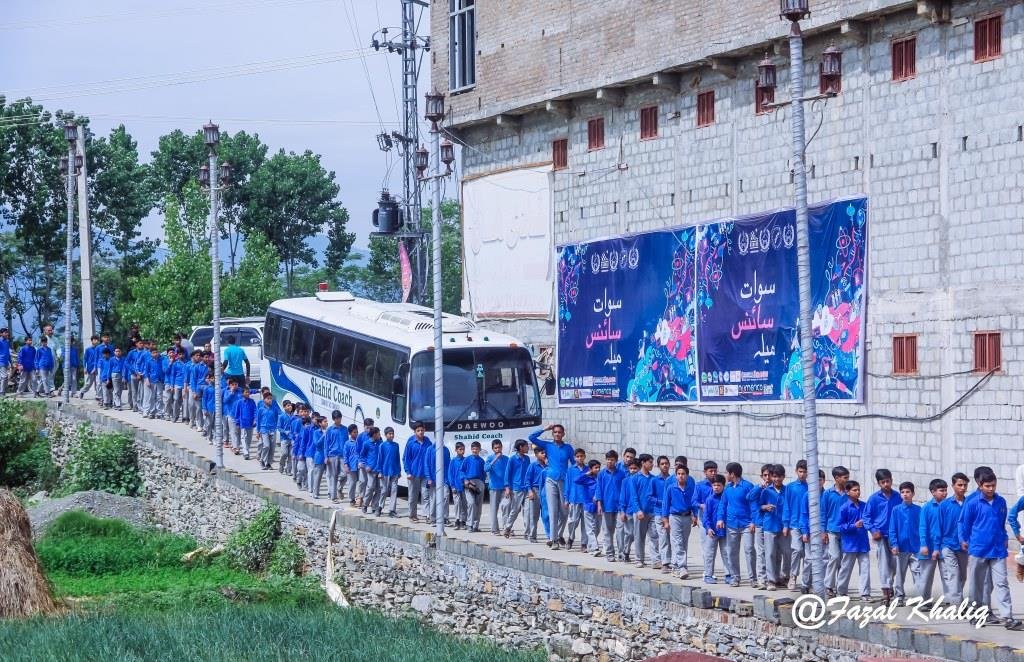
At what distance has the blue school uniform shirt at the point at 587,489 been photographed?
20516 mm

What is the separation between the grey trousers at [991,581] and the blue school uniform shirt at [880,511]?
3.68 feet

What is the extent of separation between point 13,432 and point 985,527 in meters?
28.5

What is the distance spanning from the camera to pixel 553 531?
21453 millimetres

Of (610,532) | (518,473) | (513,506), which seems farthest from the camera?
(513,506)

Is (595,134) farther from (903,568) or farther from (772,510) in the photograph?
(903,568)

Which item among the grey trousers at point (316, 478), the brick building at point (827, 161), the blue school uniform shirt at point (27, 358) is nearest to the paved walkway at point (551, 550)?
the grey trousers at point (316, 478)

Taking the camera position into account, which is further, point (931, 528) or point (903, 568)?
point (903, 568)

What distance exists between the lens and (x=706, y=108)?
85.6ft

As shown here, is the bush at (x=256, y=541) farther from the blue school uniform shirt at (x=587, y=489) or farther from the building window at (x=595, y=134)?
the building window at (x=595, y=134)

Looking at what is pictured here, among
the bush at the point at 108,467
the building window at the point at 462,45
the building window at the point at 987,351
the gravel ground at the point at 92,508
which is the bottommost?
the gravel ground at the point at 92,508

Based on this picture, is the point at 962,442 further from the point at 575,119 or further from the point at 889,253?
the point at 575,119

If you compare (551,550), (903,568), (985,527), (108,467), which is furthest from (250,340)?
(985,527)

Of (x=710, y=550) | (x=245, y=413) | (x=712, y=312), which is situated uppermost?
(x=712, y=312)

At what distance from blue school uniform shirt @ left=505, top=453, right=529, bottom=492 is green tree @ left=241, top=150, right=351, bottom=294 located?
38869 millimetres
